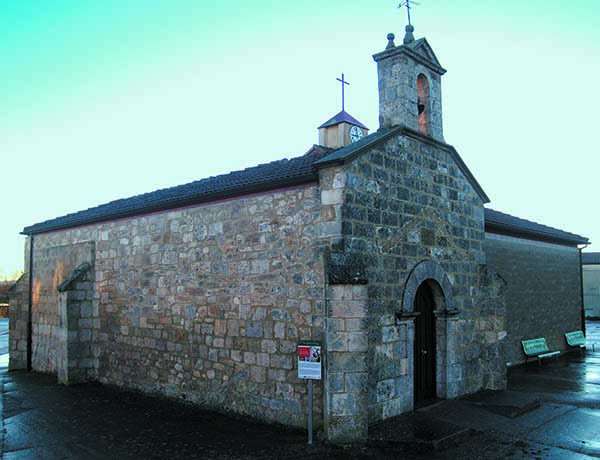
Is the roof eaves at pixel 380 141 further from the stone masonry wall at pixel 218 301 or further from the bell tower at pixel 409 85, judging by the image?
the stone masonry wall at pixel 218 301

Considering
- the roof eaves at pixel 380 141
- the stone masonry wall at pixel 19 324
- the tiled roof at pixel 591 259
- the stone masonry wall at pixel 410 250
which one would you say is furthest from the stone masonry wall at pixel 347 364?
the tiled roof at pixel 591 259

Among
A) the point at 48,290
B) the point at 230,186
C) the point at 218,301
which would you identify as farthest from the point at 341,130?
the point at 218,301

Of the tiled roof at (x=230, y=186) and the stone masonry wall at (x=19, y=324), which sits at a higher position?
the tiled roof at (x=230, y=186)

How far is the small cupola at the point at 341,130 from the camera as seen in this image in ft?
68.2

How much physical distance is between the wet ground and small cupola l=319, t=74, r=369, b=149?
12291 mm

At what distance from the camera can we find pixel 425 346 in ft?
31.8

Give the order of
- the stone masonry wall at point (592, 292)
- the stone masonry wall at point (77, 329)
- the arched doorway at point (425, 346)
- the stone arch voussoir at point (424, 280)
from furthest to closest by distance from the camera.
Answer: the stone masonry wall at point (592, 292) < the stone masonry wall at point (77, 329) < the arched doorway at point (425, 346) < the stone arch voussoir at point (424, 280)

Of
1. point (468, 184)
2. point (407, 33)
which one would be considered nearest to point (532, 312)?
point (468, 184)

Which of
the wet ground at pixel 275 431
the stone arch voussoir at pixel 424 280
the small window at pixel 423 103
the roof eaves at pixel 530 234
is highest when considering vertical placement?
the small window at pixel 423 103

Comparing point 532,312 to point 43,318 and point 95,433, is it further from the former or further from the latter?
point 43,318

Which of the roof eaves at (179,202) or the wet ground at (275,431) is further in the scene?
the roof eaves at (179,202)

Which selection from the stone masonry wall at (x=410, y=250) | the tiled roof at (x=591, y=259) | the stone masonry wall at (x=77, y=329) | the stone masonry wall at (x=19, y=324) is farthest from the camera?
the tiled roof at (x=591, y=259)

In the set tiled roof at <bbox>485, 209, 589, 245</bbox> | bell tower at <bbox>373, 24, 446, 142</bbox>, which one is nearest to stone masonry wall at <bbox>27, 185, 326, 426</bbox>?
bell tower at <bbox>373, 24, 446, 142</bbox>

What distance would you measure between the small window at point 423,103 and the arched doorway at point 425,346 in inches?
119
